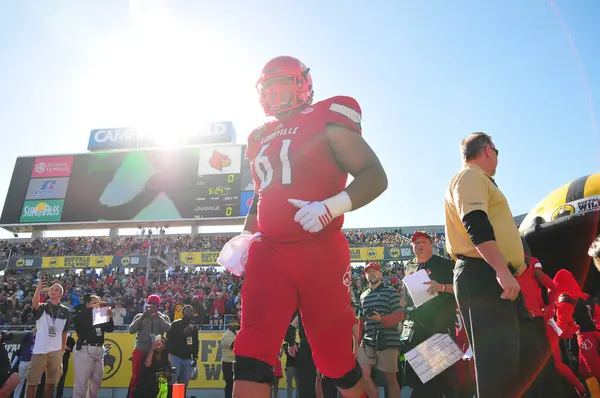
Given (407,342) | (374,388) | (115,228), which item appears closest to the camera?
(407,342)

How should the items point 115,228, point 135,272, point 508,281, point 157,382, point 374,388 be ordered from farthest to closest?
point 115,228 < point 135,272 < point 157,382 < point 374,388 < point 508,281

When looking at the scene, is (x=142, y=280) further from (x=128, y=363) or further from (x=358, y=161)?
(x=358, y=161)

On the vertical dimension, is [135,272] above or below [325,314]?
above

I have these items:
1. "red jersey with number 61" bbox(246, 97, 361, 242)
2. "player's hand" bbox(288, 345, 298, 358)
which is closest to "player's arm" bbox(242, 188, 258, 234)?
"red jersey with number 61" bbox(246, 97, 361, 242)

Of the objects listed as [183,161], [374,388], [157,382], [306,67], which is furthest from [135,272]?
[306,67]

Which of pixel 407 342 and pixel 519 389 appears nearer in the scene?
pixel 519 389

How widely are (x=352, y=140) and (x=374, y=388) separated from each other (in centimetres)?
402

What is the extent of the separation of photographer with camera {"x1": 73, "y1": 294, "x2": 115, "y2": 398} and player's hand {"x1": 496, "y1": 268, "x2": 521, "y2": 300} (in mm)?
→ 6747

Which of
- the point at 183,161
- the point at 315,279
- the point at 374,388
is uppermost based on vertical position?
the point at 183,161

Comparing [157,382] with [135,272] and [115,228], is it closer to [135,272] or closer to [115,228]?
[135,272]

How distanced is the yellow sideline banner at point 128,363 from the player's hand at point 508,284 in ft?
27.3

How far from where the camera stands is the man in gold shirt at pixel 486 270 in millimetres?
2287

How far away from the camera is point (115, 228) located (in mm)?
28516

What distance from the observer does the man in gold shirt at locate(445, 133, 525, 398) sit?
7.50 ft
